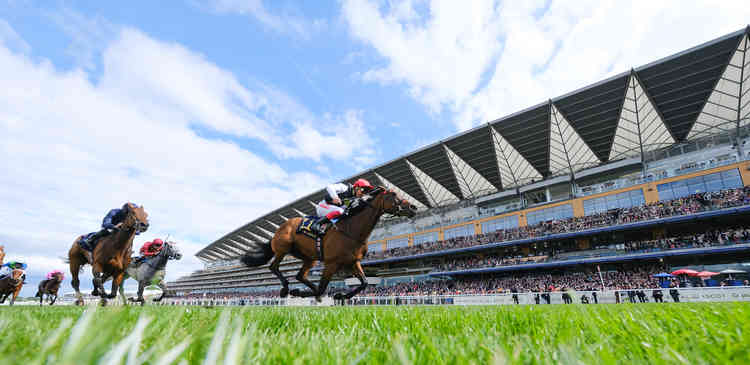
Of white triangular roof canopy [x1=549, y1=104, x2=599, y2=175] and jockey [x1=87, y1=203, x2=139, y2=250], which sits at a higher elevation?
white triangular roof canopy [x1=549, y1=104, x2=599, y2=175]

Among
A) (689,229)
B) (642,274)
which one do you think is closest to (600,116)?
(689,229)

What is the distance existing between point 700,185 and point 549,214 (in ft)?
42.5

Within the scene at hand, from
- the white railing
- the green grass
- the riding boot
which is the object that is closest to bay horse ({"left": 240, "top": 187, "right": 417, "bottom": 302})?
the riding boot

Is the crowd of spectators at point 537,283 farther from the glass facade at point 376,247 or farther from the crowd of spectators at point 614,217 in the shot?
the glass facade at point 376,247

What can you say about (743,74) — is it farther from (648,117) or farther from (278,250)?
(278,250)

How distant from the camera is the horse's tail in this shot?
8.03 metres

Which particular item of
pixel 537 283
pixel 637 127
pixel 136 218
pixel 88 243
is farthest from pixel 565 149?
pixel 88 243

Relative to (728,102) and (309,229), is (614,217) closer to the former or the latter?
(728,102)

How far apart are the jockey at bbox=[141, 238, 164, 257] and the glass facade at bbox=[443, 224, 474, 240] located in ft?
134

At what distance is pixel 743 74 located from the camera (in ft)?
94.3

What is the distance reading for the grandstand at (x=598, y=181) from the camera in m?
29.2

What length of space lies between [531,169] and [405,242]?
2020cm

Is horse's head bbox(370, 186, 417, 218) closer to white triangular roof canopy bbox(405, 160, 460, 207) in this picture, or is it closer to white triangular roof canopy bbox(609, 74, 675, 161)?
white triangular roof canopy bbox(609, 74, 675, 161)

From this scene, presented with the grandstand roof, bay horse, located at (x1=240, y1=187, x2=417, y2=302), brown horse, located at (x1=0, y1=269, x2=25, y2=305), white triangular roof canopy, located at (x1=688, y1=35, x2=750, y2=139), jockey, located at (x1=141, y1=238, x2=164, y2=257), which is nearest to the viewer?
bay horse, located at (x1=240, y1=187, x2=417, y2=302)
